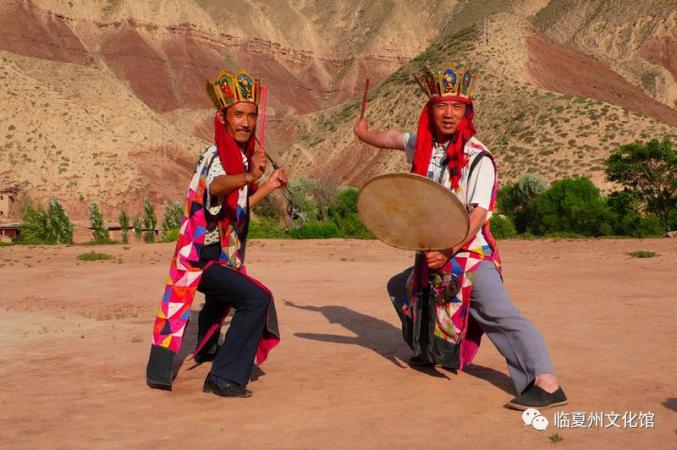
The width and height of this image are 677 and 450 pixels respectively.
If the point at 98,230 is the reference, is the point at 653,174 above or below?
above

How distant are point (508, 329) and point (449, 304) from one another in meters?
0.43

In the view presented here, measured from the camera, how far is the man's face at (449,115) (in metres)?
6.10

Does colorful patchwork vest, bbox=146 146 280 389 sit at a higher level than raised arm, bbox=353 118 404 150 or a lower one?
lower

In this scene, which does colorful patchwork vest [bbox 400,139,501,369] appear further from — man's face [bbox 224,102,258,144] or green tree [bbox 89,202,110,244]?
green tree [bbox 89,202,110,244]

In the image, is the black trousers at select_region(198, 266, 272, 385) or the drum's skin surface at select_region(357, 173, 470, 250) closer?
the drum's skin surface at select_region(357, 173, 470, 250)

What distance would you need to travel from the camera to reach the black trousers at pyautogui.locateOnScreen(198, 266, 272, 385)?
607 cm

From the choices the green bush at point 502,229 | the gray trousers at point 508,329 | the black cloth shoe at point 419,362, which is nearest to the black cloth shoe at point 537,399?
the gray trousers at point 508,329

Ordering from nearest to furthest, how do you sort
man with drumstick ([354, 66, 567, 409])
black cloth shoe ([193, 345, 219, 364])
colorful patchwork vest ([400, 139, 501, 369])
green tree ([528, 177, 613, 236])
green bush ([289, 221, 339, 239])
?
man with drumstick ([354, 66, 567, 409])
colorful patchwork vest ([400, 139, 501, 369])
black cloth shoe ([193, 345, 219, 364])
green tree ([528, 177, 613, 236])
green bush ([289, 221, 339, 239])

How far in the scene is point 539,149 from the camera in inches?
1841

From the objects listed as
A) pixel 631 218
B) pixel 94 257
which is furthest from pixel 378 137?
pixel 631 218

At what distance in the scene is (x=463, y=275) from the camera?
19.6ft

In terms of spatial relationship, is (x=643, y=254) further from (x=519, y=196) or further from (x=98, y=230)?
(x=98, y=230)

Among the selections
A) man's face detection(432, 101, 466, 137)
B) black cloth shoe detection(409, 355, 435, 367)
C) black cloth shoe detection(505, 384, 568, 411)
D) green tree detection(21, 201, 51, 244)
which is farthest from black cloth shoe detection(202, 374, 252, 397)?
green tree detection(21, 201, 51, 244)

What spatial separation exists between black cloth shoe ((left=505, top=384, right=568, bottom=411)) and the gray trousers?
133 millimetres
